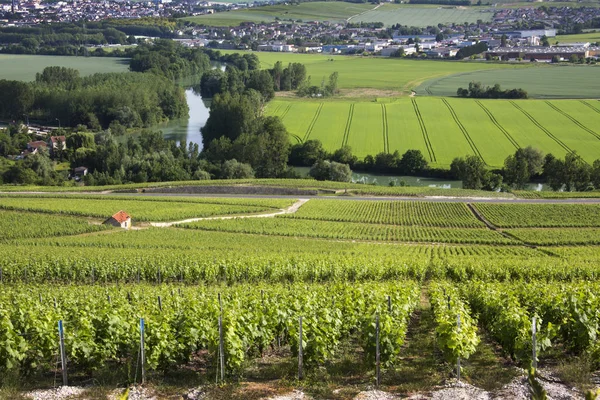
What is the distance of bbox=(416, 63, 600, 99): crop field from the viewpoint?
133 m

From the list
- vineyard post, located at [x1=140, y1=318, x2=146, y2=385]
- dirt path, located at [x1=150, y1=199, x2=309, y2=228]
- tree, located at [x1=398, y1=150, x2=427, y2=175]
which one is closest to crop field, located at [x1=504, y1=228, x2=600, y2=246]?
dirt path, located at [x1=150, y1=199, x2=309, y2=228]

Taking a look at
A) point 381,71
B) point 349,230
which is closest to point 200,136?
point 349,230

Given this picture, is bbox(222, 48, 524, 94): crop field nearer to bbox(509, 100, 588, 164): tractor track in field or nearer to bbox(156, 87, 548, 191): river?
bbox(509, 100, 588, 164): tractor track in field

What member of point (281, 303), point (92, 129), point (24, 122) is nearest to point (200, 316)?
point (281, 303)

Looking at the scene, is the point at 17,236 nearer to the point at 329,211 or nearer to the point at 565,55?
the point at 329,211

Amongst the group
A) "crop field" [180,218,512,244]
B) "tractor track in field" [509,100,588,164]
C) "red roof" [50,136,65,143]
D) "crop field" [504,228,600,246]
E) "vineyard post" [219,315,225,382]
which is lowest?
"red roof" [50,136,65,143]

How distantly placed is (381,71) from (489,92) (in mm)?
42770

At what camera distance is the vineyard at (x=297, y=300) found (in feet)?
56.8

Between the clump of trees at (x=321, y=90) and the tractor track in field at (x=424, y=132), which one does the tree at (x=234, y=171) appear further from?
the clump of trees at (x=321, y=90)

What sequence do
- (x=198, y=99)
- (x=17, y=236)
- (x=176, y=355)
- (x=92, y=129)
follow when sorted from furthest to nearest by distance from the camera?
1. (x=198, y=99)
2. (x=92, y=129)
3. (x=17, y=236)
4. (x=176, y=355)

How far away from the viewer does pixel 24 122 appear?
124250 millimetres

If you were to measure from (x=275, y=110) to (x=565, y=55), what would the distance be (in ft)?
319

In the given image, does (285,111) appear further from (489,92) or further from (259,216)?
(259,216)

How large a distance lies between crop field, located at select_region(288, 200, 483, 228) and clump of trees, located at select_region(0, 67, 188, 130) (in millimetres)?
66275
